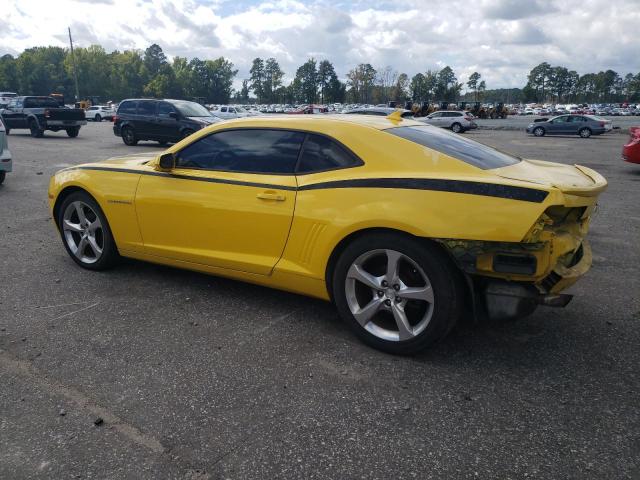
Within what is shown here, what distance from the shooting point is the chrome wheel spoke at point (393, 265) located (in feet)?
10.2

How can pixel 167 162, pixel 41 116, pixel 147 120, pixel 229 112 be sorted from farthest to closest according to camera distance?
pixel 229 112, pixel 41 116, pixel 147 120, pixel 167 162

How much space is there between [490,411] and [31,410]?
7.75 ft

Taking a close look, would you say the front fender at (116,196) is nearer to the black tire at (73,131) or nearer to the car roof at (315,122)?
the car roof at (315,122)

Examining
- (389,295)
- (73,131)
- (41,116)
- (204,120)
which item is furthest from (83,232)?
(73,131)

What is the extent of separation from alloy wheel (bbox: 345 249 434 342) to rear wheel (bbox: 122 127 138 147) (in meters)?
17.0

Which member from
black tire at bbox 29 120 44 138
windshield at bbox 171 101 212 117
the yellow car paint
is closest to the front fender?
the yellow car paint

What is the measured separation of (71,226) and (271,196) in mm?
2351

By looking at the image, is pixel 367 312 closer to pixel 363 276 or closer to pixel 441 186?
pixel 363 276

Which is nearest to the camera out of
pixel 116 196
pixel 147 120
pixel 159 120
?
pixel 116 196

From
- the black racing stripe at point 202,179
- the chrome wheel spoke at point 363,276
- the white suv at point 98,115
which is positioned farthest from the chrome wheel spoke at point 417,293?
the white suv at point 98,115

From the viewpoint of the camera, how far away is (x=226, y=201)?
12.3ft

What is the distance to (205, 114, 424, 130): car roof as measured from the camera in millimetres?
3660

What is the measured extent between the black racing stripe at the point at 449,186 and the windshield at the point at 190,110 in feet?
49.5

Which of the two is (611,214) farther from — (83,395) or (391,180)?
(83,395)
